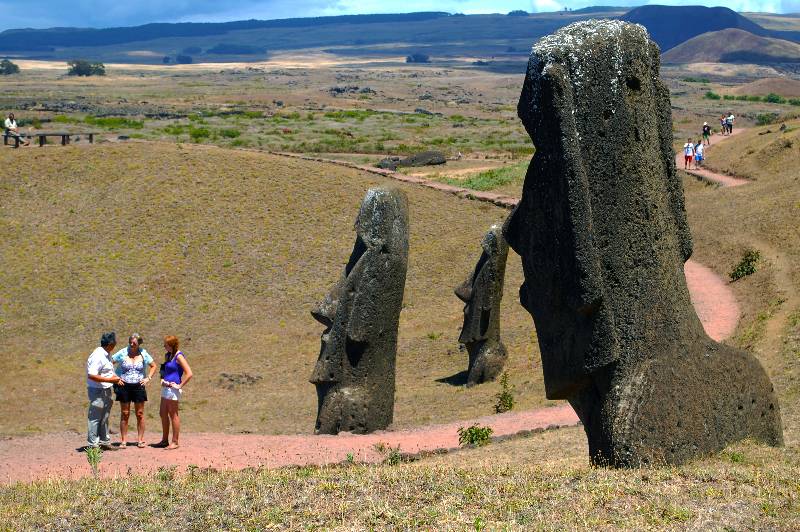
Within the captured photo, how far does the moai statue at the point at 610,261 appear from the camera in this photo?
31.8 ft

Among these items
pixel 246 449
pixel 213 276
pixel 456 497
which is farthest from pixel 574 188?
pixel 213 276

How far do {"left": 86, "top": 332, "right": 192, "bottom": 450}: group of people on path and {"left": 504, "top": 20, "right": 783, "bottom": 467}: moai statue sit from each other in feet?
20.6

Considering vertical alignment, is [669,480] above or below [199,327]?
above

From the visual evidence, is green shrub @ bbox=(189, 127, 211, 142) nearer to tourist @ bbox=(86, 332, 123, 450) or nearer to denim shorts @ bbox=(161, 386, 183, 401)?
denim shorts @ bbox=(161, 386, 183, 401)

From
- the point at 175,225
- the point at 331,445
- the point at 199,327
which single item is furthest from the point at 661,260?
the point at 175,225

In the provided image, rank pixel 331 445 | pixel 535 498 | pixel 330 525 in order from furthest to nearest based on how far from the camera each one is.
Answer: pixel 331 445, pixel 535 498, pixel 330 525

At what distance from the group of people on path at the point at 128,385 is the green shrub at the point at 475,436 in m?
3.82

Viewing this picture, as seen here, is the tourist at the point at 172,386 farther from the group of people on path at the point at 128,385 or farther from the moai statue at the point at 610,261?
the moai statue at the point at 610,261

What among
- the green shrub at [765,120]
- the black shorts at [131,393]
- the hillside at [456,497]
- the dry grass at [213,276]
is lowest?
the dry grass at [213,276]

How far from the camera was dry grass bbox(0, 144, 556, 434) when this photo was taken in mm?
20234

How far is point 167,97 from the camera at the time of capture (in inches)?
5138

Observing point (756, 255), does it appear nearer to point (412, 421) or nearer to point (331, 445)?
point (412, 421)

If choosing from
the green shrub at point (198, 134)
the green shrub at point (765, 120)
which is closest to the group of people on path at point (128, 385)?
the green shrub at point (198, 134)

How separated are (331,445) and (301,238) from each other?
16.1 metres
